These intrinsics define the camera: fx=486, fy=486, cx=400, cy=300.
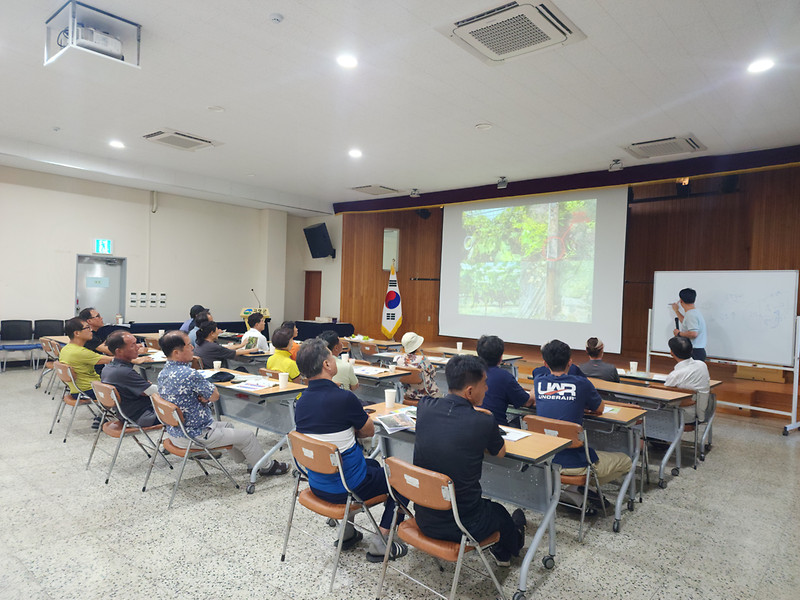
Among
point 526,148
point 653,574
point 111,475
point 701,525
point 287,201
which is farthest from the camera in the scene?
point 287,201

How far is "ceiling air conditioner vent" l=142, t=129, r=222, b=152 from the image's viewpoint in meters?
6.79

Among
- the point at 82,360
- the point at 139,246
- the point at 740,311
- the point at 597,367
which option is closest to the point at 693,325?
the point at 740,311

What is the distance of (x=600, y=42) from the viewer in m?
3.99

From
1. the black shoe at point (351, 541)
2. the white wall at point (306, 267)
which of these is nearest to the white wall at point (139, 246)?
the white wall at point (306, 267)

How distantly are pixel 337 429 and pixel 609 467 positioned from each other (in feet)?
6.08

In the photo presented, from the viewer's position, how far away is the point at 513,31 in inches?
151

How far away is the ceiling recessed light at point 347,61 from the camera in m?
4.39

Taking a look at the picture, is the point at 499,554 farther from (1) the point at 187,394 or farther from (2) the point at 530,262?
(2) the point at 530,262

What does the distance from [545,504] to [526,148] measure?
5419 millimetres

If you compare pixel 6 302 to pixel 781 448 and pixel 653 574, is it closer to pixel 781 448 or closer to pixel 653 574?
pixel 653 574

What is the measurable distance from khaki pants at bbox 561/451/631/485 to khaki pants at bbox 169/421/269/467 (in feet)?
7.47

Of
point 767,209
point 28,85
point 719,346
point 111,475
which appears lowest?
point 111,475

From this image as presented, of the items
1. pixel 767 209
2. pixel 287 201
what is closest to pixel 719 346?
pixel 767 209

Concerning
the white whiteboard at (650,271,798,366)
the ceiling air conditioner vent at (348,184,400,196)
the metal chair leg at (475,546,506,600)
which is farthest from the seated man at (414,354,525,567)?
the ceiling air conditioner vent at (348,184,400,196)
